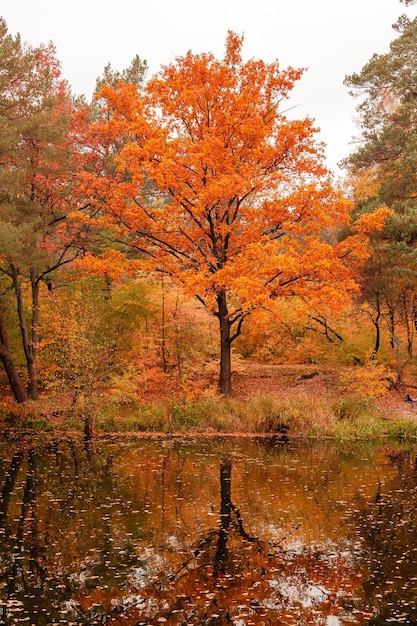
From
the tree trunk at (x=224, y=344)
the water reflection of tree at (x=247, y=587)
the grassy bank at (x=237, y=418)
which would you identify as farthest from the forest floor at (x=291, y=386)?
the water reflection of tree at (x=247, y=587)

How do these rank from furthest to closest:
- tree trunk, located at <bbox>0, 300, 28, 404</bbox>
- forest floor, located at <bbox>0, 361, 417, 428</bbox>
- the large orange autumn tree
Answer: tree trunk, located at <bbox>0, 300, 28, 404</bbox>
forest floor, located at <bbox>0, 361, 417, 428</bbox>
the large orange autumn tree

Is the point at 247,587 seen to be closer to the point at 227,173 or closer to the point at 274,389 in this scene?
the point at 227,173

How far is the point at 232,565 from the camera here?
741cm

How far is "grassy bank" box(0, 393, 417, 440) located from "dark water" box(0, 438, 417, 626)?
9.52ft

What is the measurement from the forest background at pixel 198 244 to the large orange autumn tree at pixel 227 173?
0.20ft

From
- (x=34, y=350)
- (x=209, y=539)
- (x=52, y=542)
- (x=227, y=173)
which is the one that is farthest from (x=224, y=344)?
(x=52, y=542)

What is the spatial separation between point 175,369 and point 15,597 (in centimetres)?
1633

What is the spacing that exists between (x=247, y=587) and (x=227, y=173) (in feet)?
47.4

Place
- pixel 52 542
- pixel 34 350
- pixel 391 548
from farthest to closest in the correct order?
pixel 34 350 < pixel 52 542 < pixel 391 548

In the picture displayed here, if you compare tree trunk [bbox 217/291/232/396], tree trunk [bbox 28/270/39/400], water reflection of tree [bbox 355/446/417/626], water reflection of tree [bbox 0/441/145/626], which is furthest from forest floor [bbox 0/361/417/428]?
water reflection of tree [bbox 355/446/417/626]

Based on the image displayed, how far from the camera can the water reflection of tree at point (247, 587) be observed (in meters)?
6.05

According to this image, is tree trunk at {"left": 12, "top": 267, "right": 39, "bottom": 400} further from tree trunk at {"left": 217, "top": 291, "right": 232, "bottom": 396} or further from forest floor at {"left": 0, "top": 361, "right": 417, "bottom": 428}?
tree trunk at {"left": 217, "top": 291, "right": 232, "bottom": 396}

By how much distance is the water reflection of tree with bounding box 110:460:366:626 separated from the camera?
6.05m

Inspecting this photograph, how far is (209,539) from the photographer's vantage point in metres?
8.45
